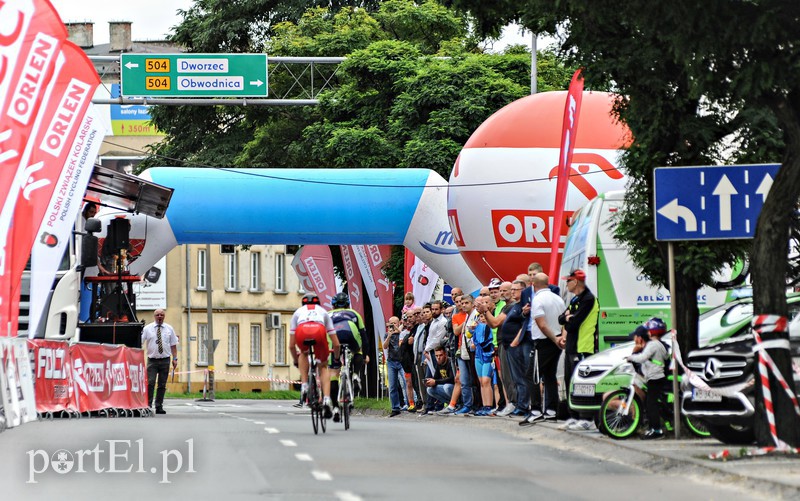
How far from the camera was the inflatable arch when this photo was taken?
30.5 metres

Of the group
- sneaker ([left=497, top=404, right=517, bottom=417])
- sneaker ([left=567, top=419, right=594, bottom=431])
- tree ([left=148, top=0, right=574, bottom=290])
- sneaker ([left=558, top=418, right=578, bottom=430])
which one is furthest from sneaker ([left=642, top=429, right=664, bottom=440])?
tree ([left=148, top=0, right=574, bottom=290])

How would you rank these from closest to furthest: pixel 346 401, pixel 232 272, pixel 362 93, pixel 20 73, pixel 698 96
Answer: pixel 698 96, pixel 346 401, pixel 20 73, pixel 362 93, pixel 232 272

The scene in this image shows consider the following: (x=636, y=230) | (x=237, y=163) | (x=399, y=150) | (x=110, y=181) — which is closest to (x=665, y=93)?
(x=636, y=230)

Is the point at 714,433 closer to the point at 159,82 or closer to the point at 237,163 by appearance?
the point at 159,82

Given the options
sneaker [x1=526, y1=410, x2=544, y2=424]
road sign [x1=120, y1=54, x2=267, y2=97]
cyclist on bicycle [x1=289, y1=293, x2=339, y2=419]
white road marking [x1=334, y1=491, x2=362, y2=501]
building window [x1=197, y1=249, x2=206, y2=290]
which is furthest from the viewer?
building window [x1=197, y1=249, x2=206, y2=290]

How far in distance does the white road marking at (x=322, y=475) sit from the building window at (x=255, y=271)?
7381 centimetres

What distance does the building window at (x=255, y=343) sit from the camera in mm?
85438

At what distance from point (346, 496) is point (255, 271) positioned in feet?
250

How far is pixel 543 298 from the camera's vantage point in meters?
19.3

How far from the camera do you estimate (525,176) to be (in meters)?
27.7

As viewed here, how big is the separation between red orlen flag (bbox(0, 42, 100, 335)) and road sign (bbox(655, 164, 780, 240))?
9.85 m

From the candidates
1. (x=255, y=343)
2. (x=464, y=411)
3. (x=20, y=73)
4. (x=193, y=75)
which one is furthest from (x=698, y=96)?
(x=255, y=343)

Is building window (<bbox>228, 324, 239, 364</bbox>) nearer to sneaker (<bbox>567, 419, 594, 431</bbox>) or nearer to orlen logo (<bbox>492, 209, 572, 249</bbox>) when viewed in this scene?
orlen logo (<bbox>492, 209, 572, 249</bbox>)

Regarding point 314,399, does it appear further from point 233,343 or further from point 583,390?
point 233,343
